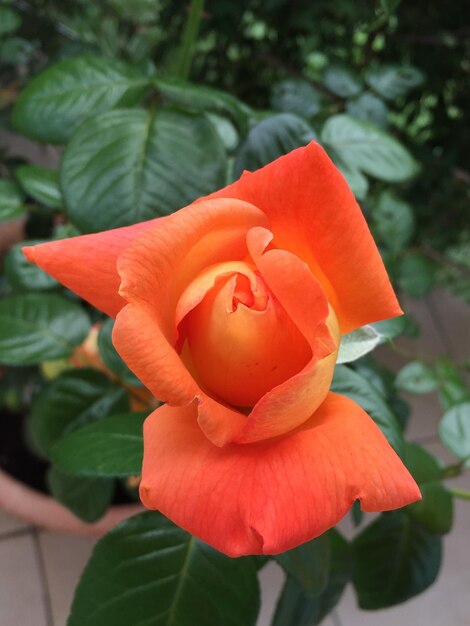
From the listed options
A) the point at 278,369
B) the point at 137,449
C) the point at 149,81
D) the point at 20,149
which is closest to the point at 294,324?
the point at 278,369

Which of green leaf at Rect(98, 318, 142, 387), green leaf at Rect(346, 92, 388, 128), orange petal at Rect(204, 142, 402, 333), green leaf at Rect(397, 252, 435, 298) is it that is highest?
orange petal at Rect(204, 142, 402, 333)

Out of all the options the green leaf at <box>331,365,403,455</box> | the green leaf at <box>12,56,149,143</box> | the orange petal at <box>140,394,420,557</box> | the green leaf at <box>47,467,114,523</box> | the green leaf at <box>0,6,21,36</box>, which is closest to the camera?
the orange petal at <box>140,394,420,557</box>

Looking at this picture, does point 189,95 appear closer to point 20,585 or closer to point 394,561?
point 394,561

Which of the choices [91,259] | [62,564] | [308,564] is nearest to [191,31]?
[91,259]

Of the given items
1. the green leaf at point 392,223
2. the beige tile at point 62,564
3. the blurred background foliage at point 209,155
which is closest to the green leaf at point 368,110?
the blurred background foliage at point 209,155

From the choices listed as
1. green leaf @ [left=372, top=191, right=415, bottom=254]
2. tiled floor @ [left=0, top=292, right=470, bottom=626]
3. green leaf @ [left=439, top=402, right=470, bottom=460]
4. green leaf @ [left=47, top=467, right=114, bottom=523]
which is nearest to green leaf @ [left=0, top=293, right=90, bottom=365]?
green leaf @ [left=47, top=467, right=114, bottom=523]

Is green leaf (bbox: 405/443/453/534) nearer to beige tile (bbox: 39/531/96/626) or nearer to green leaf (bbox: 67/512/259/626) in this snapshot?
green leaf (bbox: 67/512/259/626)
